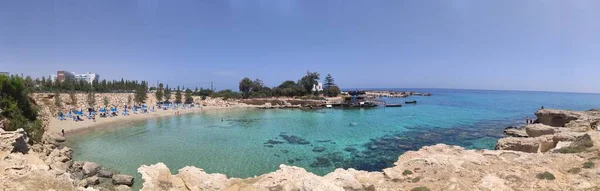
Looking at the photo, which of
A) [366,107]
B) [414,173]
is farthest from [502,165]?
[366,107]

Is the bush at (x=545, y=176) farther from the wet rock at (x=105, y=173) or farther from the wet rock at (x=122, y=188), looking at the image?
the wet rock at (x=105, y=173)

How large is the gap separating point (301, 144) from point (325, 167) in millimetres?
8364

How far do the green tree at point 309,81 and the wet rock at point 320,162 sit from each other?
74.5 metres

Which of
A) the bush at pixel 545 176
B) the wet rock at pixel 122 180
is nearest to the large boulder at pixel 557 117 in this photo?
the bush at pixel 545 176

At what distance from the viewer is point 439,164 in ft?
41.7

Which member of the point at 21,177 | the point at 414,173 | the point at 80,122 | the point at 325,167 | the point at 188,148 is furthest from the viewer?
the point at 80,122

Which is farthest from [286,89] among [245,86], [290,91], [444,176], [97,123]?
[444,176]

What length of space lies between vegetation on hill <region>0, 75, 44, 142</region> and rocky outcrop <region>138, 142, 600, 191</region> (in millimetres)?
20283

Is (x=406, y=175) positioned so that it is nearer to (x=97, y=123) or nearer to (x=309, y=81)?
(x=97, y=123)

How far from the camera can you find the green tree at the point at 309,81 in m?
97.1

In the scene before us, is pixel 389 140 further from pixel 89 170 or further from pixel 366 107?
pixel 366 107

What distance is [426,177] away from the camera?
11.8 m

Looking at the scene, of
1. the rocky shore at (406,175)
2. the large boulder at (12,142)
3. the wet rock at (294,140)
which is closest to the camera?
the rocky shore at (406,175)

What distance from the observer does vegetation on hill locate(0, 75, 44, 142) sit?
22.7 metres
